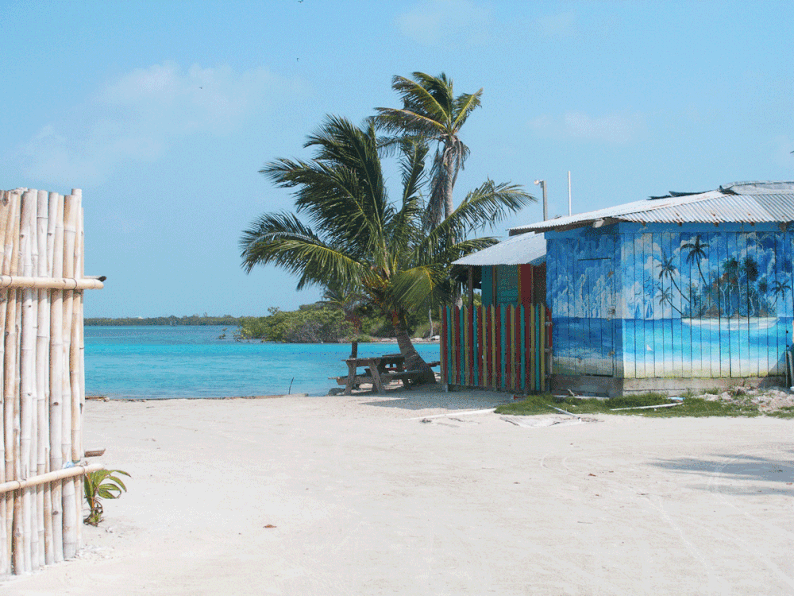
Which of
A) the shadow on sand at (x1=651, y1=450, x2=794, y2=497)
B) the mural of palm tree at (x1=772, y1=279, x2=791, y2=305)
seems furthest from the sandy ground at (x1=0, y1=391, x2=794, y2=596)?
the mural of palm tree at (x1=772, y1=279, x2=791, y2=305)

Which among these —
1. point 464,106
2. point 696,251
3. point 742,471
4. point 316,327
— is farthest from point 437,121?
point 316,327

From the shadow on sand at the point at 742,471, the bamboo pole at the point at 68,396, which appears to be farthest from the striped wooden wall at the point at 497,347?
the bamboo pole at the point at 68,396

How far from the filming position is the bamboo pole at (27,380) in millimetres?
4453

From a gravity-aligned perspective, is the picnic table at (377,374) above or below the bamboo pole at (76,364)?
below

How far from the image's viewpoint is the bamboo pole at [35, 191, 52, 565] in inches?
179

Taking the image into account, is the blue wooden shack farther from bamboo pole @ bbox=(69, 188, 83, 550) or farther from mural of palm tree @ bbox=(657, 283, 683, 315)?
bamboo pole @ bbox=(69, 188, 83, 550)

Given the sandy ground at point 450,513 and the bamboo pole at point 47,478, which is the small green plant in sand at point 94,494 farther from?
the bamboo pole at point 47,478

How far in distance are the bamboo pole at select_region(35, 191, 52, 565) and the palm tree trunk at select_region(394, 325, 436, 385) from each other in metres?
13.8

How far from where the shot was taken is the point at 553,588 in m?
4.24

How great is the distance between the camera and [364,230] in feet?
60.5

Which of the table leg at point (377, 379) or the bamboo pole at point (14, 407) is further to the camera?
the table leg at point (377, 379)

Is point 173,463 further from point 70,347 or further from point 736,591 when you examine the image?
point 736,591

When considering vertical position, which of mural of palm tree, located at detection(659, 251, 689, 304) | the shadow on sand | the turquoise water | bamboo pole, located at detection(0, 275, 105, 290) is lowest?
the turquoise water

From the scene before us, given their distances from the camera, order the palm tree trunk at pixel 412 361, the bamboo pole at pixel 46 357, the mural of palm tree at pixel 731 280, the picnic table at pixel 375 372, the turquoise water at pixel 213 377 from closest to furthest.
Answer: the bamboo pole at pixel 46 357
the mural of palm tree at pixel 731 280
the picnic table at pixel 375 372
the palm tree trunk at pixel 412 361
the turquoise water at pixel 213 377
